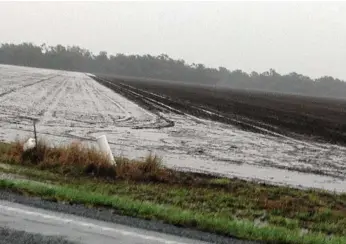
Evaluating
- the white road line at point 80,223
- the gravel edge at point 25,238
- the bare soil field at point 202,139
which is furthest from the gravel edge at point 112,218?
the bare soil field at point 202,139

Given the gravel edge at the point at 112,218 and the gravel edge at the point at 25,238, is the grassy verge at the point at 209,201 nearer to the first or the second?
the gravel edge at the point at 112,218

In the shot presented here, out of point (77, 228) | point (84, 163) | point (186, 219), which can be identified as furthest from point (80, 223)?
point (84, 163)

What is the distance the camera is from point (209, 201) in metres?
9.60

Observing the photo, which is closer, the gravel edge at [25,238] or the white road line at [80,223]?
the gravel edge at [25,238]

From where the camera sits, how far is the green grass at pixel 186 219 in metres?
6.45

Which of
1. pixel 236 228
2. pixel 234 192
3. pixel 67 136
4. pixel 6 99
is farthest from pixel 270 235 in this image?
pixel 6 99

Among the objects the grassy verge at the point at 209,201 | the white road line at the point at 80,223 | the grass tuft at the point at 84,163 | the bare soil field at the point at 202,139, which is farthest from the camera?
the bare soil field at the point at 202,139

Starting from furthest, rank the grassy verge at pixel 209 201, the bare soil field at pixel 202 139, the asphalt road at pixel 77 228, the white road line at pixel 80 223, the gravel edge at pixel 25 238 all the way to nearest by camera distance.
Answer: the bare soil field at pixel 202 139 < the grassy verge at pixel 209 201 < the white road line at pixel 80 223 < the asphalt road at pixel 77 228 < the gravel edge at pixel 25 238

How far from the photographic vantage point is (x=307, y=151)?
22.2m

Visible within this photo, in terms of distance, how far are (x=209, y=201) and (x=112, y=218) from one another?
3325 mm

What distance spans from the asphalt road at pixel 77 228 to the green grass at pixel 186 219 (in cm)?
77

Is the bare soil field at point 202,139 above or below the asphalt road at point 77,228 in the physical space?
below

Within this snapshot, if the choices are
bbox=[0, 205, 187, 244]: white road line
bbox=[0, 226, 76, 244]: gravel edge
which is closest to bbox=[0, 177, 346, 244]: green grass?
bbox=[0, 205, 187, 244]: white road line

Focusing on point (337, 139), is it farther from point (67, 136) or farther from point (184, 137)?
point (67, 136)
